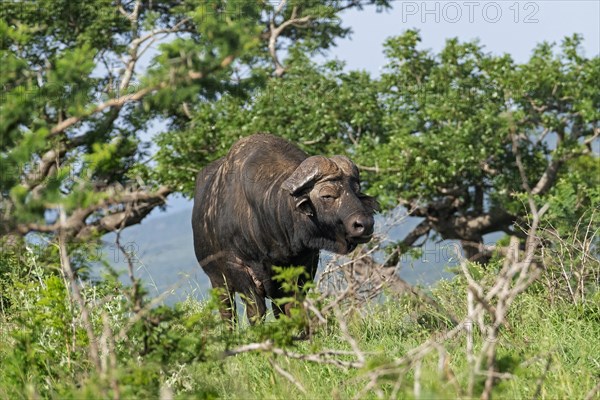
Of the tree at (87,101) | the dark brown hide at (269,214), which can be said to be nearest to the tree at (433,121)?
the dark brown hide at (269,214)

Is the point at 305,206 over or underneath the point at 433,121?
over

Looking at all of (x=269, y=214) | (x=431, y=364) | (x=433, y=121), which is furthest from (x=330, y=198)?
(x=433, y=121)

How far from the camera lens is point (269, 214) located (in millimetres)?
8859

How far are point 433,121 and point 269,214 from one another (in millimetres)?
15643

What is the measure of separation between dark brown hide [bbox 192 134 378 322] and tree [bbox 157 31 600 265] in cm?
1282

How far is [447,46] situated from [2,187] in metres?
20.4

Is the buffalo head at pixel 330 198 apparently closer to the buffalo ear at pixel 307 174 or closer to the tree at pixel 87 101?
the buffalo ear at pixel 307 174

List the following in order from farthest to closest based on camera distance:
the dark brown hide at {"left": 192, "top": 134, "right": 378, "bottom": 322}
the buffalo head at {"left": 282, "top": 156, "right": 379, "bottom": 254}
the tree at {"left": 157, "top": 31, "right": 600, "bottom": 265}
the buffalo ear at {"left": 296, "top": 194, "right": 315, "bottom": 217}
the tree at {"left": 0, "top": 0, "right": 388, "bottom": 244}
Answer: the tree at {"left": 157, "top": 31, "right": 600, "bottom": 265} < the buffalo ear at {"left": 296, "top": 194, "right": 315, "bottom": 217} < the dark brown hide at {"left": 192, "top": 134, "right": 378, "bottom": 322} < the buffalo head at {"left": 282, "top": 156, "right": 379, "bottom": 254} < the tree at {"left": 0, "top": 0, "right": 388, "bottom": 244}

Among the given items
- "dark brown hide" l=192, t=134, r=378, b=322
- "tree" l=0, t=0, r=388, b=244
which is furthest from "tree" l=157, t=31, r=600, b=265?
"tree" l=0, t=0, r=388, b=244

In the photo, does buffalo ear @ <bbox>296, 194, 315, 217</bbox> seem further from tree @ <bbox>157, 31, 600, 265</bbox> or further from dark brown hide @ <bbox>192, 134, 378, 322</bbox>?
tree @ <bbox>157, 31, 600, 265</bbox>

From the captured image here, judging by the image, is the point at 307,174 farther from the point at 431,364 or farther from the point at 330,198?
the point at 431,364

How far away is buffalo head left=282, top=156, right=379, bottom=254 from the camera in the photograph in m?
8.20

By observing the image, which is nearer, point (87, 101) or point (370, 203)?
point (87, 101)

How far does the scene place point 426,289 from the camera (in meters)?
9.73
